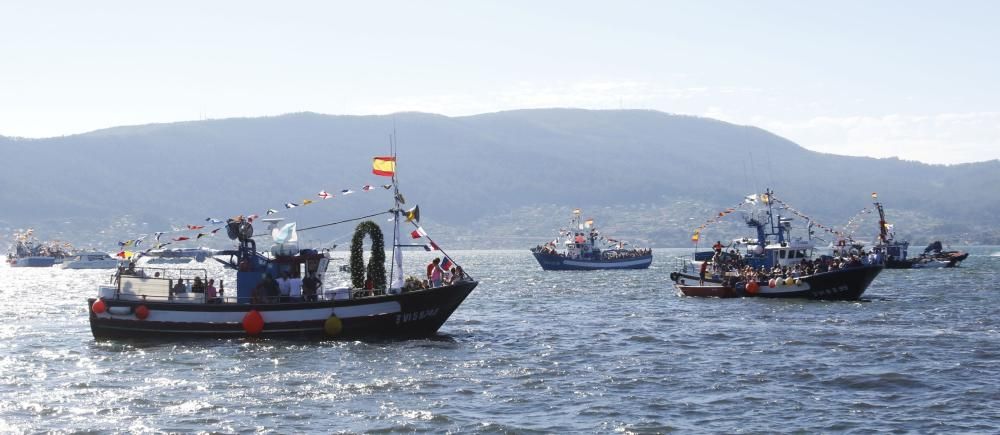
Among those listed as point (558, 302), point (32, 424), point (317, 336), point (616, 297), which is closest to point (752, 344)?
point (317, 336)

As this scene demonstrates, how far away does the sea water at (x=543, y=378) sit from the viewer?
93.0 ft

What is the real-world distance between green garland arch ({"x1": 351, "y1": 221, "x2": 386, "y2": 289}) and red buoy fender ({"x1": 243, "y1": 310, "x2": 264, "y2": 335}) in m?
4.81

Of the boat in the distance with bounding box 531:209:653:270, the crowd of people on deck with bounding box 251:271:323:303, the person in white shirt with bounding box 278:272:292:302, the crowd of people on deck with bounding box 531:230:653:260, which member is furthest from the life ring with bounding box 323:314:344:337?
the crowd of people on deck with bounding box 531:230:653:260

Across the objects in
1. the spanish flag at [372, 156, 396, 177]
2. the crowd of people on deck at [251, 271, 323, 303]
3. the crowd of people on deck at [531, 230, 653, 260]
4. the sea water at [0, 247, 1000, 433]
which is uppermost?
the spanish flag at [372, 156, 396, 177]

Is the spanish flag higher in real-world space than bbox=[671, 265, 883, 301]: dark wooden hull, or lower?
higher

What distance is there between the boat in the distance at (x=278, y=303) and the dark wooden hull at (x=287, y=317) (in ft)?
0.13

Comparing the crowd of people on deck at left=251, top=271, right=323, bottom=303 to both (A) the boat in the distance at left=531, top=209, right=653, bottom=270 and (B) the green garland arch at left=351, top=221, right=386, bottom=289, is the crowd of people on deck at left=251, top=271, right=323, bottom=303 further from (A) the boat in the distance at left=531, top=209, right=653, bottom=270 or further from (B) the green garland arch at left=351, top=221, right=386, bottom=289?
(A) the boat in the distance at left=531, top=209, right=653, bottom=270

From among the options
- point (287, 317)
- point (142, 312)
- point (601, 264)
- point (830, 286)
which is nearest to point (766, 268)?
point (830, 286)

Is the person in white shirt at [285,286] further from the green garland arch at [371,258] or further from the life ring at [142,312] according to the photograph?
the life ring at [142,312]

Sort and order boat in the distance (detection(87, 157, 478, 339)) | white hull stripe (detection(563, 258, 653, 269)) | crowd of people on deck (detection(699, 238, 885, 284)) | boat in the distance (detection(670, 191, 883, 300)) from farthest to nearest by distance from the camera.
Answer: white hull stripe (detection(563, 258, 653, 269)) < crowd of people on deck (detection(699, 238, 885, 284)) < boat in the distance (detection(670, 191, 883, 300)) < boat in the distance (detection(87, 157, 478, 339))

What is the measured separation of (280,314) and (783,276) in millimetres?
36200

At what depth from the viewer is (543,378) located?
35.2 m

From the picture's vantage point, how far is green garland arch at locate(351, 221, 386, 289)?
154ft

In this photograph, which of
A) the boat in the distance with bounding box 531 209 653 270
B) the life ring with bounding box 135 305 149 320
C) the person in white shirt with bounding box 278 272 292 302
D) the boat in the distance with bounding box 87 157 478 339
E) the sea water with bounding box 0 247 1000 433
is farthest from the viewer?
the boat in the distance with bounding box 531 209 653 270
